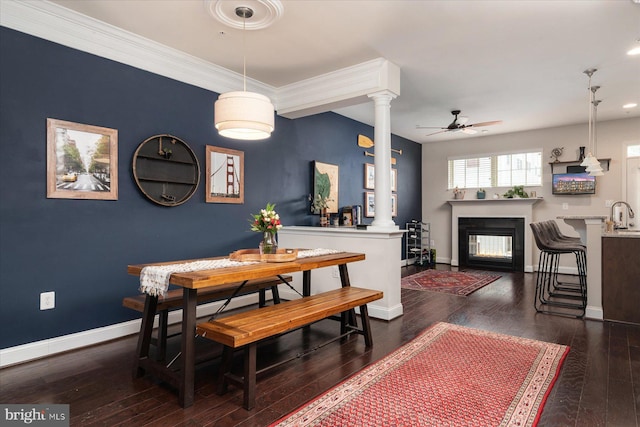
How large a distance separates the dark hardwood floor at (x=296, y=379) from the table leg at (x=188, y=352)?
2.7 inches

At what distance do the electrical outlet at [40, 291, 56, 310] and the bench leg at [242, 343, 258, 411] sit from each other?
6.08 ft

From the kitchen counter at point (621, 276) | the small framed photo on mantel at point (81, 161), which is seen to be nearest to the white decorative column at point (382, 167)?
the kitchen counter at point (621, 276)

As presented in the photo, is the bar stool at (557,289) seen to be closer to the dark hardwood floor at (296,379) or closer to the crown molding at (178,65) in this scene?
the dark hardwood floor at (296,379)

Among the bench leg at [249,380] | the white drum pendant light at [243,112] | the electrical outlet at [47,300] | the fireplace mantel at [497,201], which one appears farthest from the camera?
the fireplace mantel at [497,201]

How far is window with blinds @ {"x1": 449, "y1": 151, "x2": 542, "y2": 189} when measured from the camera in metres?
7.14

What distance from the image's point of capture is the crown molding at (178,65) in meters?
2.79

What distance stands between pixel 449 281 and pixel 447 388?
3879mm

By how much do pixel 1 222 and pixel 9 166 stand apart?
1.35 feet

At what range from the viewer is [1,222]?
2643mm

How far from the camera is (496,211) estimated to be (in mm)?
7367

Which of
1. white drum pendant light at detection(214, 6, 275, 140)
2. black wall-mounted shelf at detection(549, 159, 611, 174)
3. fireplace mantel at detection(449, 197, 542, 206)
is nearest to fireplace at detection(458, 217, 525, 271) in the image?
fireplace mantel at detection(449, 197, 542, 206)

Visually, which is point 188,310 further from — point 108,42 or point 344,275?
point 108,42

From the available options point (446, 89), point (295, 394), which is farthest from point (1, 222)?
point (446, 89)

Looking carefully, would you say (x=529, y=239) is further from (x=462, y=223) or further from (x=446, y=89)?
(x=446, y=89)
